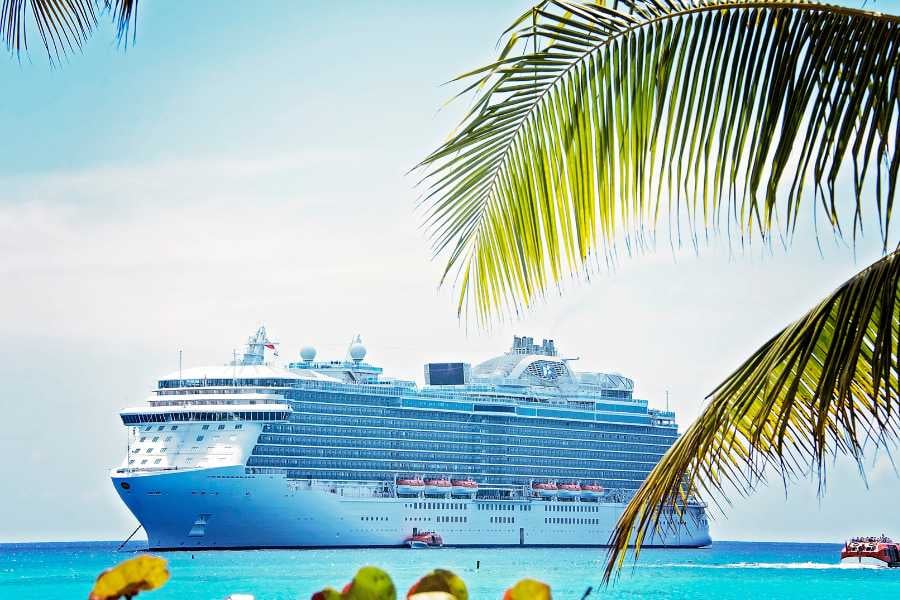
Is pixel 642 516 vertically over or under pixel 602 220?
under

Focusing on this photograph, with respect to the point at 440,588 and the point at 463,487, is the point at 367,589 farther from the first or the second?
the point at 463,487

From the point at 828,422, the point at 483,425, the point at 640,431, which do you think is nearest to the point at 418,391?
the point at 483,425

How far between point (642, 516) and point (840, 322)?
43 cm

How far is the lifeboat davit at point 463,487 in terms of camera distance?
61.7 metres

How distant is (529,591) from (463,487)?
61.4 m

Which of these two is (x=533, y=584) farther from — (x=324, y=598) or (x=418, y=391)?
(x=418, y=391)

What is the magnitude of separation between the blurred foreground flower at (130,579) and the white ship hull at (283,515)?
4899 cm

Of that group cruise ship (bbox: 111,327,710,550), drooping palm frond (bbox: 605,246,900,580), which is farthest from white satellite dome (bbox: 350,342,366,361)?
drooping palm frond (bbox: 605,246,900,580)

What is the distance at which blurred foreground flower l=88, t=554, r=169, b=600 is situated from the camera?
4.24ft

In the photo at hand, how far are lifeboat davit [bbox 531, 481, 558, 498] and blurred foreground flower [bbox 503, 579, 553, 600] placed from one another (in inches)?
2511

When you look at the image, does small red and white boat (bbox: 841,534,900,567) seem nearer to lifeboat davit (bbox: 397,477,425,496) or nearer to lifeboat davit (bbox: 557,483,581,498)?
lifeboat davit (bbox: 557,483,581,498)

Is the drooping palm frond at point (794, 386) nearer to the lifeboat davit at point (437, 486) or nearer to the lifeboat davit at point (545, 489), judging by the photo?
the lifeboat davit at point (437, 486)

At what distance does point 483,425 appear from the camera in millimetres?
64812

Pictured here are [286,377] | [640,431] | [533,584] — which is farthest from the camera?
[640,431]
